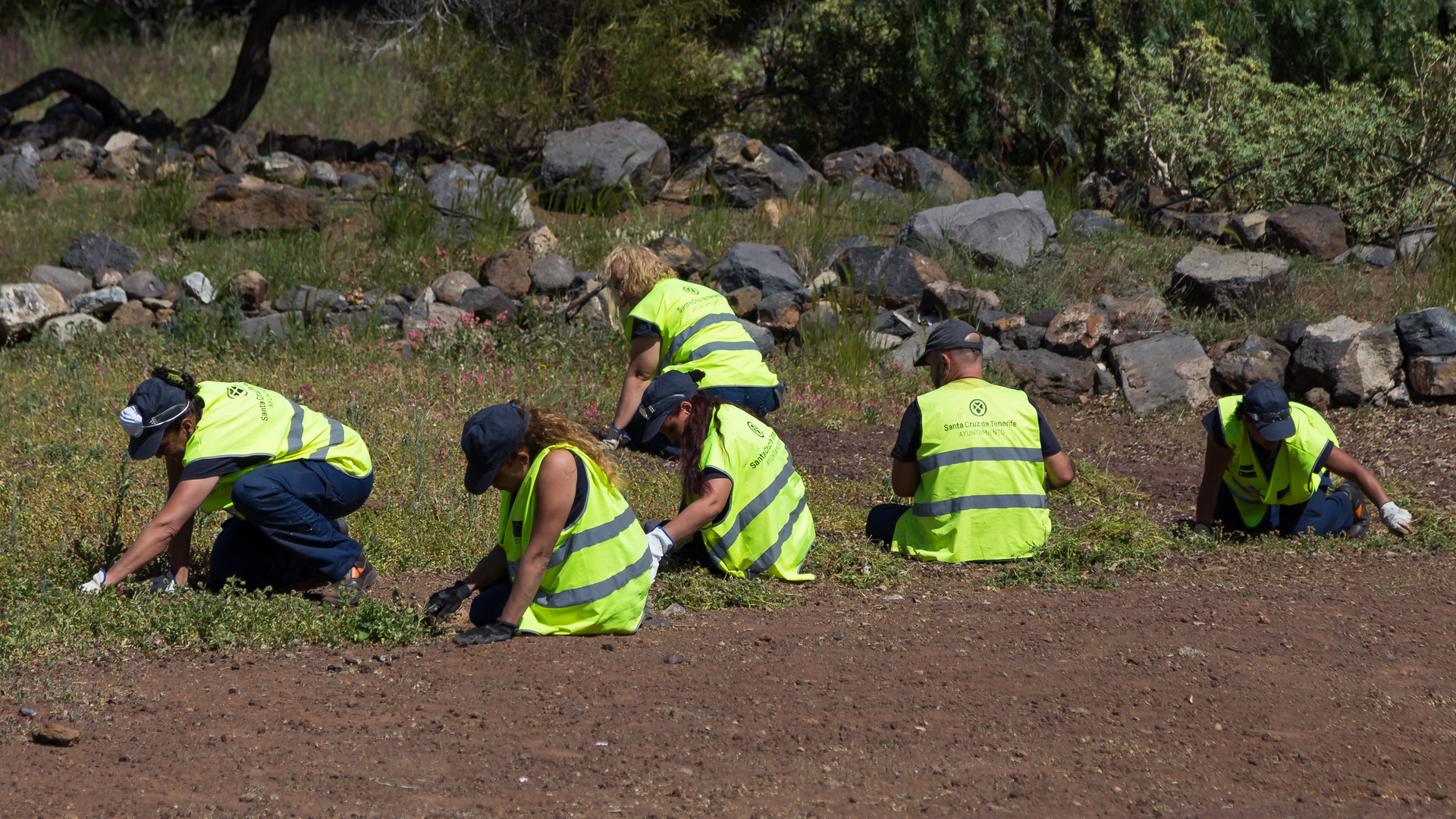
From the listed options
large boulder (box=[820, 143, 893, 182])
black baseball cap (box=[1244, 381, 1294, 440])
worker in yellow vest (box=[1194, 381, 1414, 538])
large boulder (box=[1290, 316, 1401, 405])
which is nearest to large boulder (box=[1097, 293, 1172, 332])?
large boulder (box=[1290, 316, 1401, 405])

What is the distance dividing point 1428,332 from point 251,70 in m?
12.6

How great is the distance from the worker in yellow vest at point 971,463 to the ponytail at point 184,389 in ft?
9.52

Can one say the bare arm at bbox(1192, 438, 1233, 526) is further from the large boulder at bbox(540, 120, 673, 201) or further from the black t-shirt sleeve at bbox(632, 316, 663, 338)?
the large boulder at bbox(540, 120, 673, 201)

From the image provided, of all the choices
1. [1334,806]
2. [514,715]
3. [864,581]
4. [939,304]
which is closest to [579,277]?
[939,304]

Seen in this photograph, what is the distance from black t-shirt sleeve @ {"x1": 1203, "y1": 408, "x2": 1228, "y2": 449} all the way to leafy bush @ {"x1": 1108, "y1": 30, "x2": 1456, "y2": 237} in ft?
20.7

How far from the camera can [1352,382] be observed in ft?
28.1

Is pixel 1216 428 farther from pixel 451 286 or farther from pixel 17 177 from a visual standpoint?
pixel 17 177

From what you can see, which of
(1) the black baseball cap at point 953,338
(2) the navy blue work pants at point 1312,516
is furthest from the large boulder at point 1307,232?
(1) the black baseball cap at point 953,338

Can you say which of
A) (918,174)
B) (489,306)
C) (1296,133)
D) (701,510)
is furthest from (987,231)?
(701,510)

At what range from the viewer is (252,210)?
10.5 meters

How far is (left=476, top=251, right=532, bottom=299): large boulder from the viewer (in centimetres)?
977

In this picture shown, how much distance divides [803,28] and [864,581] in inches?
421

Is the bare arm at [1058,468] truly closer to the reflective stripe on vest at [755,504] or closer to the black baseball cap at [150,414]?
the reflective stripe on vest at [755,504]

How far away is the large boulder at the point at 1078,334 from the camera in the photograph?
9.27 m
